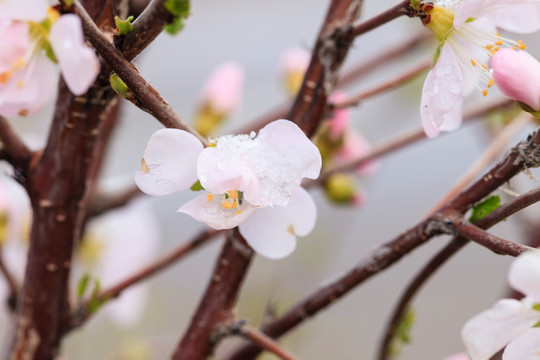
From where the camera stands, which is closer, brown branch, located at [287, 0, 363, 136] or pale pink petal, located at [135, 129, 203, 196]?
pale pink petal, located at [135, 129, 203, 196]

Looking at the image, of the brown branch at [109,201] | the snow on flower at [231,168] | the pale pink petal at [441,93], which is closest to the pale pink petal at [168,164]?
the snow on flower at [231,168]

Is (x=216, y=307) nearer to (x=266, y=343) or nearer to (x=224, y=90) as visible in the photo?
(x=266, y=343)

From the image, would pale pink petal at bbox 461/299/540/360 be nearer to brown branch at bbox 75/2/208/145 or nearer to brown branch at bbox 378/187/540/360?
brown branch at bbox 378/187/540/360

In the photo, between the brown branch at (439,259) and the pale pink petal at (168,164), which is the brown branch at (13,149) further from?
the brown branch at (439,259)

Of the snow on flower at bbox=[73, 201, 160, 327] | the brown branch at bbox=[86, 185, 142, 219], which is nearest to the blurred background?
the snow on flower at bbox=[73, 201, 160, 327]

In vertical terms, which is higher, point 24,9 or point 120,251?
point 24,9

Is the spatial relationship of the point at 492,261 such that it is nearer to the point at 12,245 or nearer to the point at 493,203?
the point at 12,245

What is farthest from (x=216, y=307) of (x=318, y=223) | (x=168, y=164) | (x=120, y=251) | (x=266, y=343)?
(x=318, y=223)
